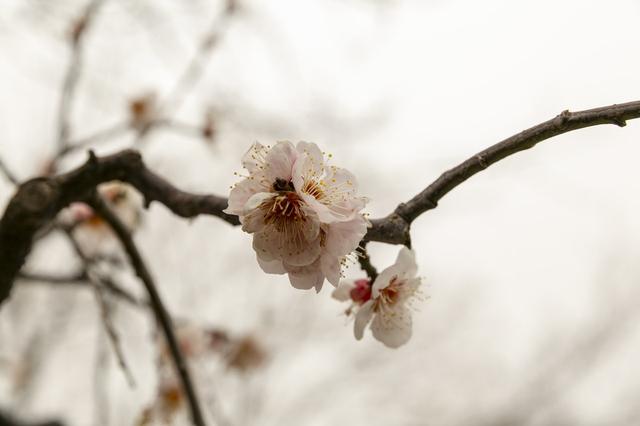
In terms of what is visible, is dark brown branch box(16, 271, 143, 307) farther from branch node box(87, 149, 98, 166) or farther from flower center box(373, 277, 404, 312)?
flower center box(373, 277, 404, 312)

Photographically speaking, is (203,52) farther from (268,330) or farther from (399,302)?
(268,330)

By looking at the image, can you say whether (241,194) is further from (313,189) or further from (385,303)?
(385,303)

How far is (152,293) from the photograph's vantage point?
1.21 metres

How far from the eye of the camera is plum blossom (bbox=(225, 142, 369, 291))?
73 cm

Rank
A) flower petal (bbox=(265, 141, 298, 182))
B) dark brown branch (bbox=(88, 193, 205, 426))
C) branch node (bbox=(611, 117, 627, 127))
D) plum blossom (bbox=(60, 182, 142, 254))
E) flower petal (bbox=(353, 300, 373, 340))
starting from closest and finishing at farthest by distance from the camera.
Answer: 1. branch node (bbox=(611, 117, 627, 127))
2. flower petal (bbox=(265, 141, 298, 182))
3. flower petal (bbox=(353, 300, 373, 340))
4. dark brown branch (bbox=(88, 193, 205, 426))
5. plum blossom (bbox=(60, 182, 142, 254))

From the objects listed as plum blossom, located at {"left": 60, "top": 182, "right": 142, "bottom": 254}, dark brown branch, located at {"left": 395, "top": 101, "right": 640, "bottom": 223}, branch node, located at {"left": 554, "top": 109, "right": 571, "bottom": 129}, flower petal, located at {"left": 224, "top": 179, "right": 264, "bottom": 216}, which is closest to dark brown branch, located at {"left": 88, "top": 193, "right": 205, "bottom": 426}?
plum blossom, located at {"left": 60, "top": 182, "right": 142, "bottom": 254}

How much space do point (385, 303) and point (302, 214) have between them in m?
0.25

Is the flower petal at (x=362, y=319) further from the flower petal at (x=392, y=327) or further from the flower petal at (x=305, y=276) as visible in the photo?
the flower petal at (x=305, y=276)

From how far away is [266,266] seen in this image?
77 centimetres

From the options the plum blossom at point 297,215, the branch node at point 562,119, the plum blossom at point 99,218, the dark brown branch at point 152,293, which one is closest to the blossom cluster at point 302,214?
the plum blossom at point 297,215

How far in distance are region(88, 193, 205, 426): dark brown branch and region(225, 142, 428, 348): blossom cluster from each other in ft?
1.42

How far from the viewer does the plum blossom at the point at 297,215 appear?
73cm

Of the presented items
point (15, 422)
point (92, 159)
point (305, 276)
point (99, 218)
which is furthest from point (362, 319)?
point (15, 422)

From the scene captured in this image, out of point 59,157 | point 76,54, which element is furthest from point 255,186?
point 76,54
